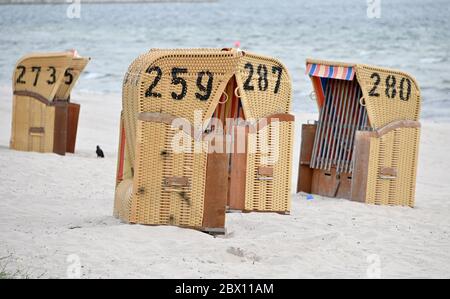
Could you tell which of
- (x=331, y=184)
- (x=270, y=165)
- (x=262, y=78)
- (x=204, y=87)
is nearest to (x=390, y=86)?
(x=331, y=184)

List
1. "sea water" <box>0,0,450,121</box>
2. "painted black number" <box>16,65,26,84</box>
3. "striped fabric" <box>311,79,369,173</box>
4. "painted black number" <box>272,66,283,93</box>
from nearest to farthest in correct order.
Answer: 1. "painted black number" <box>272,66,283,93</box>
2. "striped fabric" <box>311,79,369,173</box>
3. "painted black number" <box>16,65,26,84</box>
4. "sea water" <box>0,0,450,121</box>

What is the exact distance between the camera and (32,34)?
56938 mm

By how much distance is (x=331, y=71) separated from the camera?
10695 mm

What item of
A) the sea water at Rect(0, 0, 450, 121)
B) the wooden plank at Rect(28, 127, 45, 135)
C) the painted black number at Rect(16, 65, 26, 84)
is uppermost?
the sea water at Rect(0, 0, 450, 121)

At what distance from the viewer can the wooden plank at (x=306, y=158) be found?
11328 mm

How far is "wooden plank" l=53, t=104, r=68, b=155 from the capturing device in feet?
42.7

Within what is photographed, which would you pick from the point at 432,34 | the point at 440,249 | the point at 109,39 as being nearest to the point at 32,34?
the point at 109,39

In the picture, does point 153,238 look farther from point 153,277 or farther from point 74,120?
point 74,120

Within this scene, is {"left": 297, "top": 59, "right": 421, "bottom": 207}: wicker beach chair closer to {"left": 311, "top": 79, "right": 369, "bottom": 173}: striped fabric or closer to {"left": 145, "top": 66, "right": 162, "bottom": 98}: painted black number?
{"left": 311, "top": 79, "right": 369, "bottom": 173}: striped fabric

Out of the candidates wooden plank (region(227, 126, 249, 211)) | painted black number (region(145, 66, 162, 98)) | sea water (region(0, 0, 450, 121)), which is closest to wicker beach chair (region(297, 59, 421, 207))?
wooden plank (region(227, 126, 249, 211))

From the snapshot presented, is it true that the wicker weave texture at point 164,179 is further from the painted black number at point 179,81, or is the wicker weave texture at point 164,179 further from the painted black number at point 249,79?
the painted black number at point 249,79

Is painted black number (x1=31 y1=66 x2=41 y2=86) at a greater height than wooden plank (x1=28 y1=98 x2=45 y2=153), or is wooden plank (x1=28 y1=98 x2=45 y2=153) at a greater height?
painted black number (x1=31 y1=66 x2=41 y2=86)

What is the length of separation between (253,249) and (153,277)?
4.02 ft
